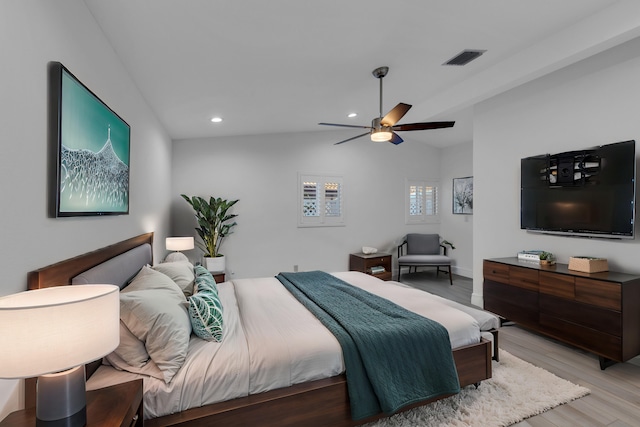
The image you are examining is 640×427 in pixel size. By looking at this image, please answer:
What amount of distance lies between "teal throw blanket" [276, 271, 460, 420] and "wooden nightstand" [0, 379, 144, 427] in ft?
3.62

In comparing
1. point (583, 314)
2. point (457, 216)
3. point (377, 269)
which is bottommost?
point (377, 269)

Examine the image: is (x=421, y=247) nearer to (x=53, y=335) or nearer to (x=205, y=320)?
(x=205, y=320)

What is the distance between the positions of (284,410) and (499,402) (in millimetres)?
1588

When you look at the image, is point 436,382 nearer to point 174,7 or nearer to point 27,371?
point 27,371

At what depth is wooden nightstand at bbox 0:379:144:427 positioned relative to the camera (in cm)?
111

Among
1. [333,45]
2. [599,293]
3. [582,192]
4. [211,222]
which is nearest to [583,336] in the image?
[599,293]

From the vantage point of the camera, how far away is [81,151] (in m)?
1.73

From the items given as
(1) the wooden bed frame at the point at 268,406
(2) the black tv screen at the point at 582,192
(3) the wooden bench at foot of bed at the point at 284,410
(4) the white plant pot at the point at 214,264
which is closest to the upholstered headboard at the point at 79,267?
(1) the wooden bed frame at the point at 268,406

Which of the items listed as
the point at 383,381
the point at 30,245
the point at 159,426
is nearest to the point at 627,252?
the point at 383,381

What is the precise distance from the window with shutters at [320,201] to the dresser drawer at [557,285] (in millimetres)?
3462

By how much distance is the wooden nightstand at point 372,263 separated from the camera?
5672 mm

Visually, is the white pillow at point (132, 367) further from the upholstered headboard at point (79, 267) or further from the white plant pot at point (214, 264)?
the white plant pot at point (214, 264)

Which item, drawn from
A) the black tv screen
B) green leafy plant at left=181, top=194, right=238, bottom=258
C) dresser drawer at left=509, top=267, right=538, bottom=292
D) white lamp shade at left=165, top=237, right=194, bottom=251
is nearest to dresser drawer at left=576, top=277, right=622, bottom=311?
dresser drawer at left=509, top=267, right=538, bottom=292

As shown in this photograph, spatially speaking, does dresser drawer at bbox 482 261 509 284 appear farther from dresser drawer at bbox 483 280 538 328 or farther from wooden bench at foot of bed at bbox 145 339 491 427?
wooden bench at foot of bed at bbox 145 339 491 427
